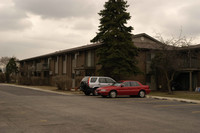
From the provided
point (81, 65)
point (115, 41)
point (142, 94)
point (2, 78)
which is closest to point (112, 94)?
point (142, 94)

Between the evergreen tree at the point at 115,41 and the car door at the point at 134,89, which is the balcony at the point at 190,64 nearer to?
the evergreen tree at the point at 115,41

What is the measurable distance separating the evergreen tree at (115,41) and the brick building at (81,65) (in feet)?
12.1

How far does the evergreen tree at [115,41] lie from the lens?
27219 mm

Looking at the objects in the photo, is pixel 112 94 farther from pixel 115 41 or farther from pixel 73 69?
pixel 73 69

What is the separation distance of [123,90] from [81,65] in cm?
1704

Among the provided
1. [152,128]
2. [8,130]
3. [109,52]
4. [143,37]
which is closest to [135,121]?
[152,128]

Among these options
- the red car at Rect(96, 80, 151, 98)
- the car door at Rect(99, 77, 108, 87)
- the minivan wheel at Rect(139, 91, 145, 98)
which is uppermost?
the car door at Rect(99, 77, 108, 87)

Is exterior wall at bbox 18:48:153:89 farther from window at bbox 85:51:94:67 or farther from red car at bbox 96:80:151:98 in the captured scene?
red car at bbox 96:80:151:98

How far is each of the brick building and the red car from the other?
30.4 feet

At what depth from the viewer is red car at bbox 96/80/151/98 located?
20.5 meters

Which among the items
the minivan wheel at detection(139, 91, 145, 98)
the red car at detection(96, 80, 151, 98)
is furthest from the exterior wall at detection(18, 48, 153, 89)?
the minivan wheel at detection(139, 91, 145, 98)

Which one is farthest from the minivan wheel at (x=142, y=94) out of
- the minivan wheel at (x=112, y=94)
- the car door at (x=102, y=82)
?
the car door at (x=102, y=82)

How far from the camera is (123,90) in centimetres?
2095

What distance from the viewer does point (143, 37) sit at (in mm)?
36750
